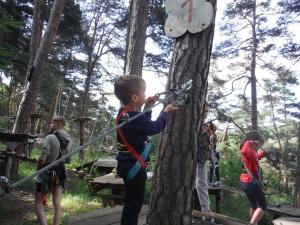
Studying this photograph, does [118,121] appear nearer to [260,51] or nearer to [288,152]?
[260,51]

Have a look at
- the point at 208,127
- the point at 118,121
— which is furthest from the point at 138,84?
the point at 208,127

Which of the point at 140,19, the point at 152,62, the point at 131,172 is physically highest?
the point at 152,62

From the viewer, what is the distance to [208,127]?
3.50 metres

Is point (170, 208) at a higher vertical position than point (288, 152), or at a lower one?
lower

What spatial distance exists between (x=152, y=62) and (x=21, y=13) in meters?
5.78

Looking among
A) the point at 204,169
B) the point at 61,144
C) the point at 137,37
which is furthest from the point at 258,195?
the point at 137,37

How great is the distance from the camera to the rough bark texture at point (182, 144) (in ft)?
6.68

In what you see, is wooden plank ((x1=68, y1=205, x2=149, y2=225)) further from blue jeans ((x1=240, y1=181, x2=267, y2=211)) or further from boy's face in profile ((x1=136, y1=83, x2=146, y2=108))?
blue jeans ((x1=240, y1=181, x2=267, y2=211))

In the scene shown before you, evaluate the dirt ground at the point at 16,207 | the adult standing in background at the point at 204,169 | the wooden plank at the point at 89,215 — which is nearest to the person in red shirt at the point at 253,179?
the adult standing in background at the point at 204,169

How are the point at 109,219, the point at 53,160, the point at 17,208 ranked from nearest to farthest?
the point at 109,219 → the point at 53,160 → the point at 17,208

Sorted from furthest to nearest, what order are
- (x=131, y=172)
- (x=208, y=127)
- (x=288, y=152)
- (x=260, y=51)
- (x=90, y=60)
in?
1. (x=288, y=152)
2. (x=90, y=60)
3. (x=260, y=51)
4. (x=208, y=127)
5. (x=131, y=172)

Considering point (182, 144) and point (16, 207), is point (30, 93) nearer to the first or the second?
point (16, 207)

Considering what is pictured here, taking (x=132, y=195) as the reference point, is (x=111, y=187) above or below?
below

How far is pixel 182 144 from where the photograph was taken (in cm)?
207
